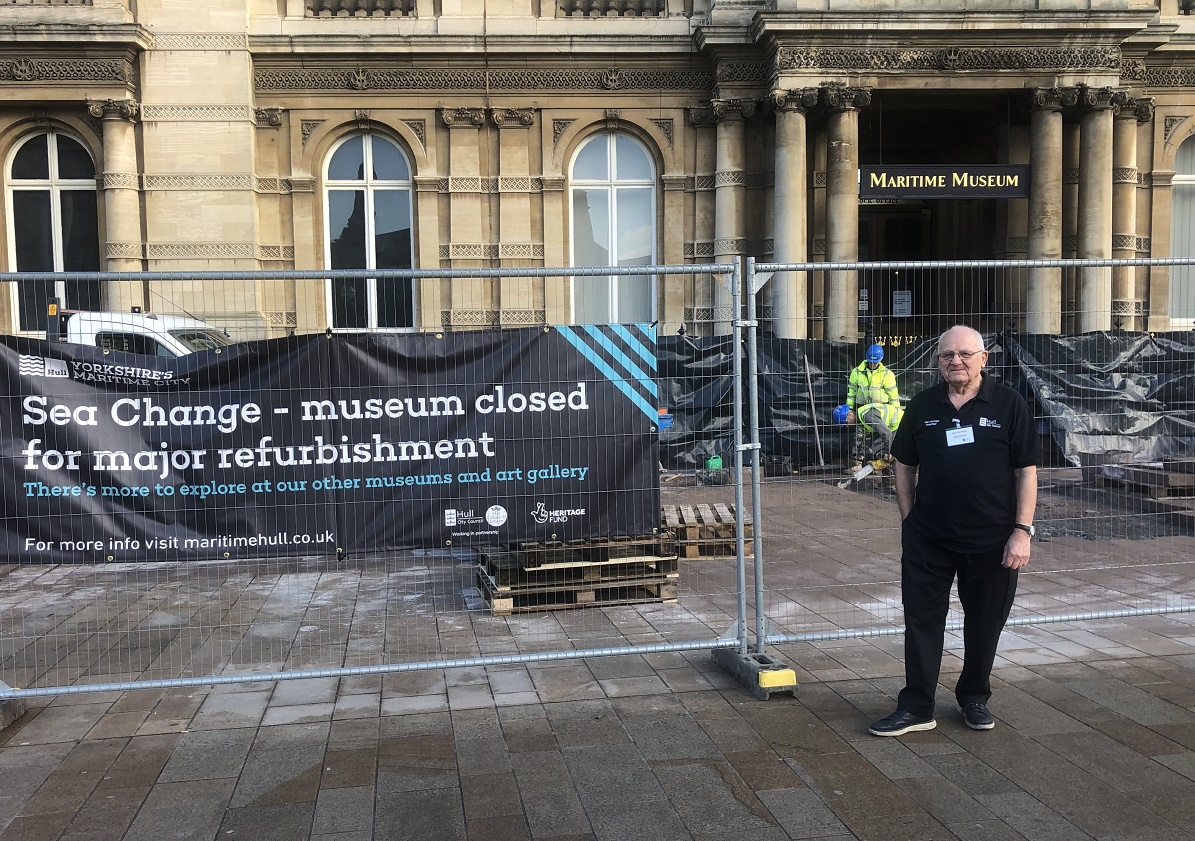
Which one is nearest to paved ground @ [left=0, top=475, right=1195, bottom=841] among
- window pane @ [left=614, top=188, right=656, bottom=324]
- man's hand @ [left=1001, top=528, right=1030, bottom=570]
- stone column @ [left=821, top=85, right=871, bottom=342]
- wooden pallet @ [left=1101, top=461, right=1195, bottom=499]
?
man's hand @ [left=1001, top=528, right=1030, bottom=570]

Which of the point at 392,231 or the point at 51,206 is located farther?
the point at 392,231

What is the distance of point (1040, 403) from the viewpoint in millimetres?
8508

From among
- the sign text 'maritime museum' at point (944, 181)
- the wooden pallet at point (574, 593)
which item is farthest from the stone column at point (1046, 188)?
the wooden pallet at point (574, 593)

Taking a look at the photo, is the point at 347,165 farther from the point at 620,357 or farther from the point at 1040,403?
the point at 620,357

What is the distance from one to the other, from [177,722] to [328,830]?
5.49 ft

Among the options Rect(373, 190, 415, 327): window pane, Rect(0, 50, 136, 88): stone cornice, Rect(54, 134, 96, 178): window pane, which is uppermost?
Rect(0, 50, 136, 88): stone cornice

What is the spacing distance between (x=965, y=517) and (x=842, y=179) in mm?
14512

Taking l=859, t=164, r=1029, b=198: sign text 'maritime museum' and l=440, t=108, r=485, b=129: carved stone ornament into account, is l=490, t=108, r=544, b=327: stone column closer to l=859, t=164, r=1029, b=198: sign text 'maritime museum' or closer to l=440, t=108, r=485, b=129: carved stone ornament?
l=440, t=108, r=485, b=129: carved stone ornament

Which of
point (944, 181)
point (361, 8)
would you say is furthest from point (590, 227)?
point (944, 181)

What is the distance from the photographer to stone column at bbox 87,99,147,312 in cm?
1783

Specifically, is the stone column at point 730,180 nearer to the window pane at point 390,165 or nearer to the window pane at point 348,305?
the window pane at point 390,165

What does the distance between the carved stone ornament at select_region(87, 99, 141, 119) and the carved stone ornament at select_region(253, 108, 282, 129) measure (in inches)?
86.8

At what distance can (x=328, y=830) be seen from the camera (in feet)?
12.7

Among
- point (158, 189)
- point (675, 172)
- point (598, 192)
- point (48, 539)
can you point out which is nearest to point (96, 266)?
point (158, 189)
